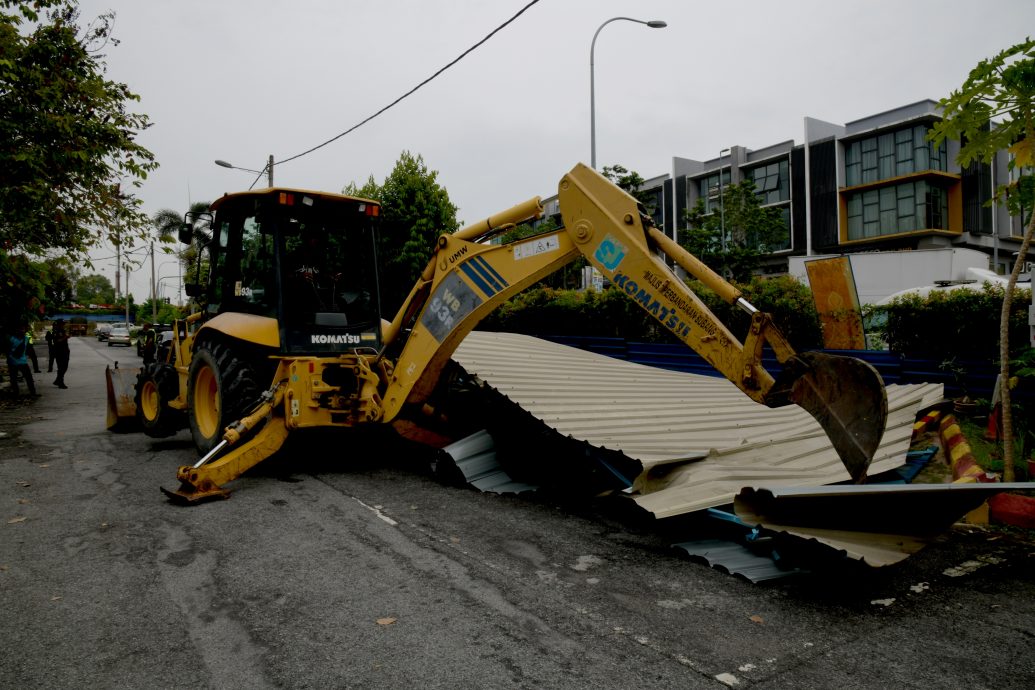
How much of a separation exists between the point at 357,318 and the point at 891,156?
135ft

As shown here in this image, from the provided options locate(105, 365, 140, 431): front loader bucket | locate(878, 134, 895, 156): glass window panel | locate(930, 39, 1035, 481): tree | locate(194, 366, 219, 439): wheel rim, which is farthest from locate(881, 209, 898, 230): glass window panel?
locate(194, 366, 219, 439): wheel rim

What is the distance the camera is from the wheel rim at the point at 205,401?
767 cm

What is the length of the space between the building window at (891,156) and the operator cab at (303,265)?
38.8 meters

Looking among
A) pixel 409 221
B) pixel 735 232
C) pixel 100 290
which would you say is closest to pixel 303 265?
pixel 409 221

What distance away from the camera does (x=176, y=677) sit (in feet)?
9.98

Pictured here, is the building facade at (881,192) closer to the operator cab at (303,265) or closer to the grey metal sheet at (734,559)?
the operator cab at (303,265)

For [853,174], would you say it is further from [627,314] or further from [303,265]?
[303,265]

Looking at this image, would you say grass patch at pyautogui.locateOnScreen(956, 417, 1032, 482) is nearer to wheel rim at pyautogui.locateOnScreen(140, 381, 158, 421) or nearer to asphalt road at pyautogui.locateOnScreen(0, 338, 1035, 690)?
asphalt road at pyautogui.locateOnScreen(0, 338, 1035, 690)

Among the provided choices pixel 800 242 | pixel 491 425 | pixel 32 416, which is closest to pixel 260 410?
pixel 491 425

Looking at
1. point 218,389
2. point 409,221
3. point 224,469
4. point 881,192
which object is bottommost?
point 224,469

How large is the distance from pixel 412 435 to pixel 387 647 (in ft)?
12.6

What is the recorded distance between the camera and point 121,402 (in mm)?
9742

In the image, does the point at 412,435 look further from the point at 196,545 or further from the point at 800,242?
the point at 800,242

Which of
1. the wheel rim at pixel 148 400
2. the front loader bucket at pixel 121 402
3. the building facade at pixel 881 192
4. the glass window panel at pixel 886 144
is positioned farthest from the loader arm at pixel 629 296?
the glass window panel at pixel 886 144
